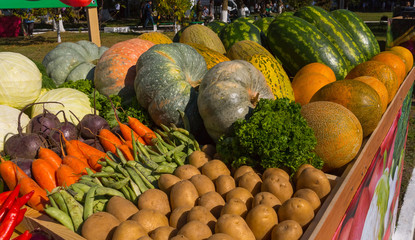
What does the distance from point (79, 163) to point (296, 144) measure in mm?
1482

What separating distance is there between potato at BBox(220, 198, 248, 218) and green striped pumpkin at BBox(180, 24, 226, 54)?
310 centimetres

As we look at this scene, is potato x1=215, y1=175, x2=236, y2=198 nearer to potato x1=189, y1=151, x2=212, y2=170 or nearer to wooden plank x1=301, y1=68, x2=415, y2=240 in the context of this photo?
potato x1=189, y1=151, x2=212, y2=170

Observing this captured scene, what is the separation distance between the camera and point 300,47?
154 inches

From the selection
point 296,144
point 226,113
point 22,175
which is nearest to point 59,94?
point 22,175

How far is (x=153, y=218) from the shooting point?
1.54 metres

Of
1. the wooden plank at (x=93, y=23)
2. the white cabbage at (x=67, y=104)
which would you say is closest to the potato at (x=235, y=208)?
the white cabbage at (x=67, y=104)

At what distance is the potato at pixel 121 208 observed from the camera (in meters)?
1.62

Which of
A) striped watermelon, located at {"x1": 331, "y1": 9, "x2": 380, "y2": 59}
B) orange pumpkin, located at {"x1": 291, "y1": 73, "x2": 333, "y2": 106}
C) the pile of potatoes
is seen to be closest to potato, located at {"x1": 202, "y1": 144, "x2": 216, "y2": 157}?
the pile of potatoes

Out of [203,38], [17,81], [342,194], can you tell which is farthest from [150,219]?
[203,38]

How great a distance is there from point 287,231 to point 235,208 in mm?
273

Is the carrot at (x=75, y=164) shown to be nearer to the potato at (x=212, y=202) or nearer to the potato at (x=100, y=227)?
the potato at (x=100, y=227)

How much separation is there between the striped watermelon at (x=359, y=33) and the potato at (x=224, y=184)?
3663mm

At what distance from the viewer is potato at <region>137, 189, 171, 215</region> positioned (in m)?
1.68

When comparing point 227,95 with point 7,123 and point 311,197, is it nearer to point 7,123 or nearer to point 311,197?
point 311,197
